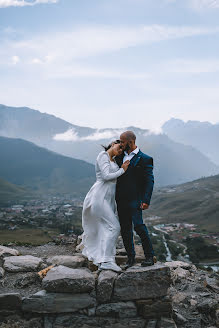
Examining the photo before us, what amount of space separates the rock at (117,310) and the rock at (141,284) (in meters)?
0.17

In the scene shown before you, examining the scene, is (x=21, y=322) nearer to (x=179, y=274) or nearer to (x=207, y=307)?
(x=207, y=307)

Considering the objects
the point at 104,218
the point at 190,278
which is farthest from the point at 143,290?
the point at 190,278

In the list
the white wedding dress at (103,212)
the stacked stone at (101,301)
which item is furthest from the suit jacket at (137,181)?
the stacked stone at (101,301)

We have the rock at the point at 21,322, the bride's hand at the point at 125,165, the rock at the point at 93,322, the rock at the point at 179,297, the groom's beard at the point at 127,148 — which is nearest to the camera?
the rock at the point at 21,322

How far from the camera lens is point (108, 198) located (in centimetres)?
956

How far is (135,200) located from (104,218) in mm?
1009

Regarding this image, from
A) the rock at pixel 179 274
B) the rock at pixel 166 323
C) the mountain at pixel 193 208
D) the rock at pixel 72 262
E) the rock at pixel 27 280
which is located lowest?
the mountain at pixel 193 208

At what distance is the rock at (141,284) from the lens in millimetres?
8703

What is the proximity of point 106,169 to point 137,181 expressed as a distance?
3.18 feet

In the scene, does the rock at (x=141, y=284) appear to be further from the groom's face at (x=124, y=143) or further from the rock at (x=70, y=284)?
the groom's face at (x=124, y=143)

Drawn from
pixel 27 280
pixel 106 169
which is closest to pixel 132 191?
pixel 106 169

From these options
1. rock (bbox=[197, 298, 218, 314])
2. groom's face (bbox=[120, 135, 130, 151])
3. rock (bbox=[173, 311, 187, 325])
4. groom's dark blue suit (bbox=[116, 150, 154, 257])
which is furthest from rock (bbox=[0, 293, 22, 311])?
rock (bbox=[197, 298, 218, 314])

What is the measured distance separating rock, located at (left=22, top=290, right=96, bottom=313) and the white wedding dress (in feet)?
3.61

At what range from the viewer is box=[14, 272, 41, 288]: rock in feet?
31.6
